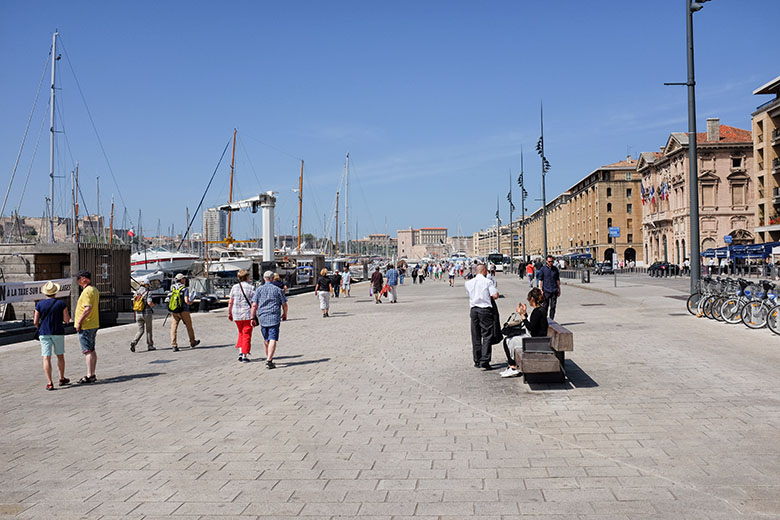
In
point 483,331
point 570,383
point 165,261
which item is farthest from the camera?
point 165,261

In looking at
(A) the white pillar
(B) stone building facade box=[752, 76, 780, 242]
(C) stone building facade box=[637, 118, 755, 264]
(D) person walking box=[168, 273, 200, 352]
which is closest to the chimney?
(C) stone building facade box=[637, 118, 755, 264]

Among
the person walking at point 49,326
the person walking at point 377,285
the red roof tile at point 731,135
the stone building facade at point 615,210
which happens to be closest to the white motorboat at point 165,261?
the person walking at point 377,285

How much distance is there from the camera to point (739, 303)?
49.0 feet

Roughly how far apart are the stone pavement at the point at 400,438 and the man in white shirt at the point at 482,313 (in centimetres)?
34

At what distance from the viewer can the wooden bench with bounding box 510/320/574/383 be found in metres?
8.27

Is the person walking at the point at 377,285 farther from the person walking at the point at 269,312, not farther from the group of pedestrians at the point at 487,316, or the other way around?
the group of pedestrians at the point at 487,316

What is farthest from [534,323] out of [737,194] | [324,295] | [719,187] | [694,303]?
[737,194]

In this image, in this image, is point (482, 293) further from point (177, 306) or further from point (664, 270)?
point (664, 270)

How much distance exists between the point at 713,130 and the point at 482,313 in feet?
240

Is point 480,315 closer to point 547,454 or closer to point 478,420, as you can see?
point 478,420

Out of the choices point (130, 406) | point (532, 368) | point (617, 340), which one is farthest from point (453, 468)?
point (617, 340)

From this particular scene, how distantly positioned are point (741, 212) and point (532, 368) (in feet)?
239

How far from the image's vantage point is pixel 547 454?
5.61 m

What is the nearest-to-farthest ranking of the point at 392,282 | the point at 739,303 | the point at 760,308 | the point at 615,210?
the point at 760,308 < the point at 739,303 < the point at 392,282 < the point at 615,210
